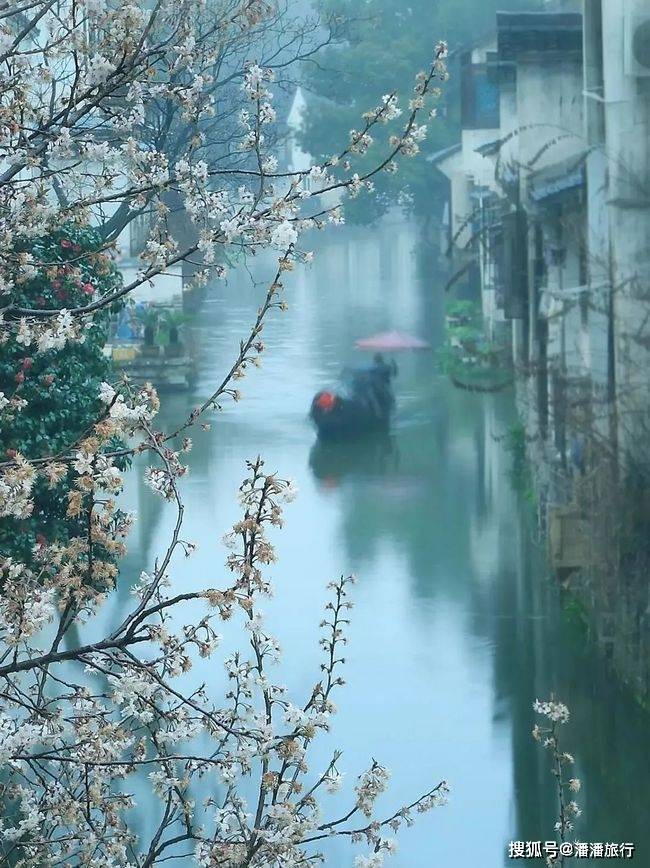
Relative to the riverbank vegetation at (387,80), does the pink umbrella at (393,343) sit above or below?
below

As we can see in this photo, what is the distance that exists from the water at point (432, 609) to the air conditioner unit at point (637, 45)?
214 inches

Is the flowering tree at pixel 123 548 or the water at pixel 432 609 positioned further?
the water at pixel 432 609

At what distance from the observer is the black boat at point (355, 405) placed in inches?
997

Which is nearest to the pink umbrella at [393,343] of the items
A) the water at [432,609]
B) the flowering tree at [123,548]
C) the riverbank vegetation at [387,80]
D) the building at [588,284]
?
the water at [432,609]

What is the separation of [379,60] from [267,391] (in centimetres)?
1440

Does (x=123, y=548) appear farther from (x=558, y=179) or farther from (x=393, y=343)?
(x=393, y=343)

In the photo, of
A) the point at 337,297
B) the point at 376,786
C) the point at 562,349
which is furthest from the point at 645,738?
the point at 337,297

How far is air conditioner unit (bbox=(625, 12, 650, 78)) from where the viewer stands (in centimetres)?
1345

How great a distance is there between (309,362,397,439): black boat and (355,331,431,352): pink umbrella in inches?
236

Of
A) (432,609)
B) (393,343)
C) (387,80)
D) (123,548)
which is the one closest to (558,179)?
(432,609)

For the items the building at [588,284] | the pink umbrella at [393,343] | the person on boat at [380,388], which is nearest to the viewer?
the building at [588,284]

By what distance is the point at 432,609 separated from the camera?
14891 mm

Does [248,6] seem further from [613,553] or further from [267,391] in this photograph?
[267,391]

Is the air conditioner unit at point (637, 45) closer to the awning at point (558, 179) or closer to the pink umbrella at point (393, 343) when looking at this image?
the awning at point (558, 179)
